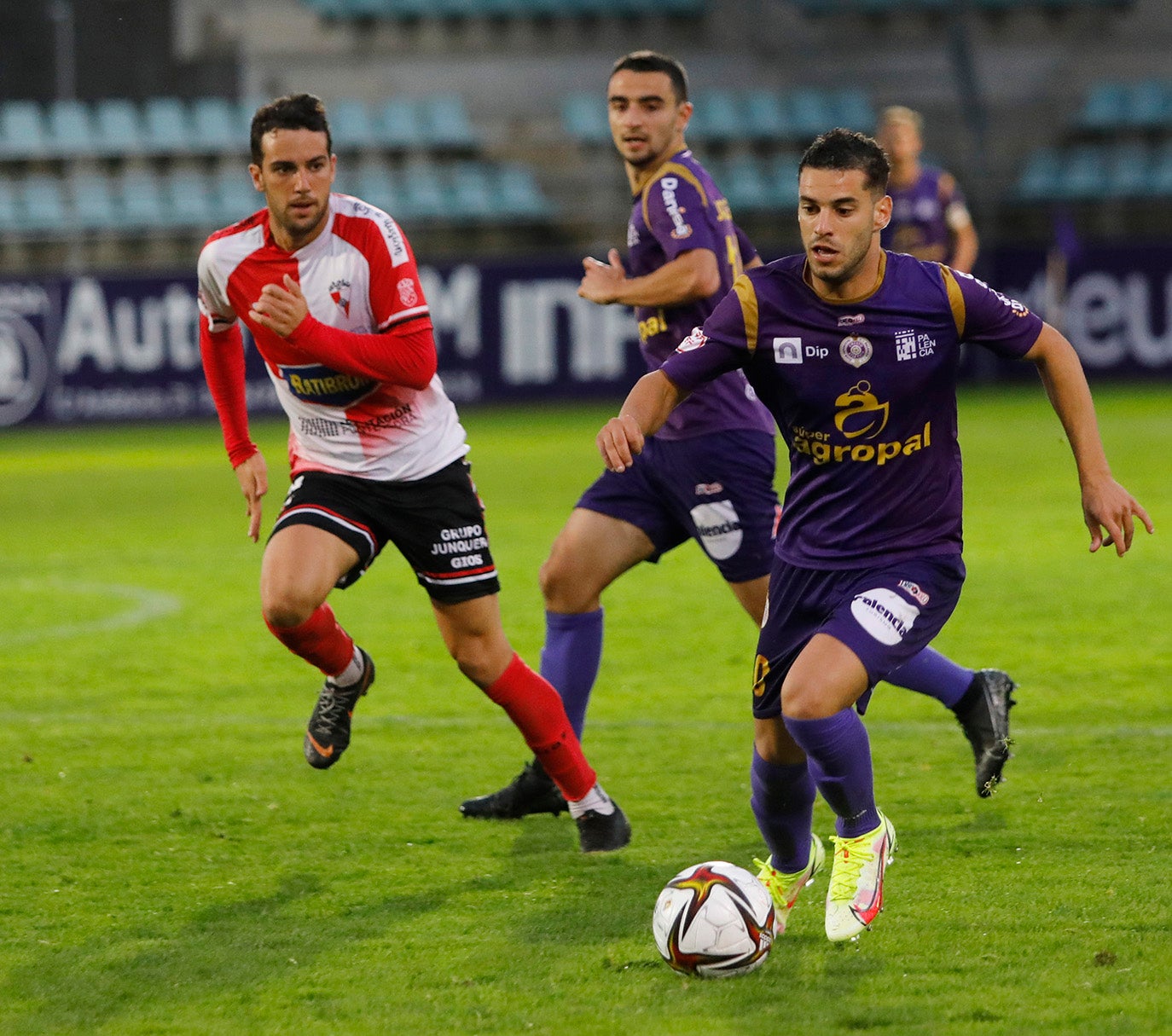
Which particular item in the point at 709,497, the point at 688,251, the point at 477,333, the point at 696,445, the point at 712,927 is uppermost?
the point at 688,251

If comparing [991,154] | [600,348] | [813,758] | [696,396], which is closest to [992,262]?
[991,154]

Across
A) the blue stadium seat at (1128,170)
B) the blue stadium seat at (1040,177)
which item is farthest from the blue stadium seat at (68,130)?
the blue stadium seat at (1128,170)

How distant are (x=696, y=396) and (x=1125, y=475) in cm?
800

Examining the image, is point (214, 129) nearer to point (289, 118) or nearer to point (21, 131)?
point (21, 131)

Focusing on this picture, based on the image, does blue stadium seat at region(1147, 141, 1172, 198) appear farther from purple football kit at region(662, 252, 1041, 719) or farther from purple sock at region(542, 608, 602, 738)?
purple football kit at region(662, 252, 1041, 719)

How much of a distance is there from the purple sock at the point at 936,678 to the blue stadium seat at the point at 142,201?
665 inches

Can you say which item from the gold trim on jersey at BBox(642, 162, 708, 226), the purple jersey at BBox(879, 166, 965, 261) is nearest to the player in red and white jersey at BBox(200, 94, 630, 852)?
the gold trim on jersey at BBox(642, 162, 708, 226)

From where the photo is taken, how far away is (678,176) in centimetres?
543

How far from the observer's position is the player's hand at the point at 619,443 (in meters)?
3.83

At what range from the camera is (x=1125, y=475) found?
499 inches

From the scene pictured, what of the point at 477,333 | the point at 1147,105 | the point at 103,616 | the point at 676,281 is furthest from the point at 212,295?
the point at 1147,105

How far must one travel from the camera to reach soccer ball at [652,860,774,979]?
3.78 meters

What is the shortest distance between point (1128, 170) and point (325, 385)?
19.3 m

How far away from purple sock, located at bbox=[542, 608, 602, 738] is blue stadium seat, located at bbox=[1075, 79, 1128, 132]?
19.0 metres
